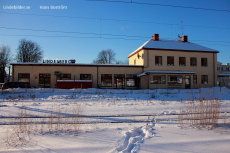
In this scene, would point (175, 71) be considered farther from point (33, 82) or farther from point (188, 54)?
point (33, 82)

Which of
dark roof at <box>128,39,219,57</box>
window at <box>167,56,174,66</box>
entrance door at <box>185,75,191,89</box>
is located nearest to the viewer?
entrance door at <box>185,75,191,89</box>

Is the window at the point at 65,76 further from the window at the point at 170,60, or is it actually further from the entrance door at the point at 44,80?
the window at the point at 170,60

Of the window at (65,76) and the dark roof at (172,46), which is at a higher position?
the dark roof at (172,46)

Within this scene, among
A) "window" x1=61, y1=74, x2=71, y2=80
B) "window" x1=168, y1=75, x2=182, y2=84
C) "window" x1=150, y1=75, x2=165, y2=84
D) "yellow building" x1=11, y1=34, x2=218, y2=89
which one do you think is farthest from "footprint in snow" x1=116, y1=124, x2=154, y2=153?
"window" x1=168, y1=75, x2=182, y2=84

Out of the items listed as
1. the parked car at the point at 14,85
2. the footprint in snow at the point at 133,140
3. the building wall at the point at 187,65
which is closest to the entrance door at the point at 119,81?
the building wall at the point at 187,65

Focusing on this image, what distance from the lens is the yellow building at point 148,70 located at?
31.2 metres

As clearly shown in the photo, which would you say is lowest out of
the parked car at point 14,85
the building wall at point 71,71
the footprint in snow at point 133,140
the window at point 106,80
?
the footprint in snow at point 133,140

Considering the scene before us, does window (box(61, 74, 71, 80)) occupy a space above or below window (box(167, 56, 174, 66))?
below

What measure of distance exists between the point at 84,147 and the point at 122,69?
29.0 meters

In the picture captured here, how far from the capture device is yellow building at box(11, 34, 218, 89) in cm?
3122

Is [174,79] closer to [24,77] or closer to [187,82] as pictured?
[187,82]

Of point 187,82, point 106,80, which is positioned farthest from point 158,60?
point 106,80

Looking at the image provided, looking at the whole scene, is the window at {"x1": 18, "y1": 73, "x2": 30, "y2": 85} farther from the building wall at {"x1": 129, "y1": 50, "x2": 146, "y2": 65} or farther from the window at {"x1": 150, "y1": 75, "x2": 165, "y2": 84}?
the window at {"x1": 150, "y1": 75, "x2": 165, "y2": 84}

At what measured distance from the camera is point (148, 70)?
33.9m
